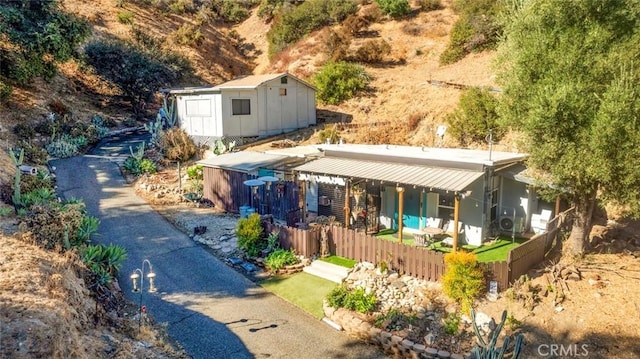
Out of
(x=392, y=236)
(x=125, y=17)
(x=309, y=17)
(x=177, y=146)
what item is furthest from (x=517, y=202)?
(x=125, y=17)

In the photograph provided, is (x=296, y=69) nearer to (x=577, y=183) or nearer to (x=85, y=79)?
(x=85, y=79)

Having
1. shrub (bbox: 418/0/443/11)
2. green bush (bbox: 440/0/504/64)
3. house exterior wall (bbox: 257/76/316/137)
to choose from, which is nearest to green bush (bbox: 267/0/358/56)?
shrub (bbox: 418/0/443/11)

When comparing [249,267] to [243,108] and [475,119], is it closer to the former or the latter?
Result: [243,108]

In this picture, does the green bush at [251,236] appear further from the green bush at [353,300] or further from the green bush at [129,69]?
the green bush at [129,69]

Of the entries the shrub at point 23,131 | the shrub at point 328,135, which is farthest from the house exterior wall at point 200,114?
the shrub at point 23,131

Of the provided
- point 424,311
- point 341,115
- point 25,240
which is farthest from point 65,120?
point 424,311
